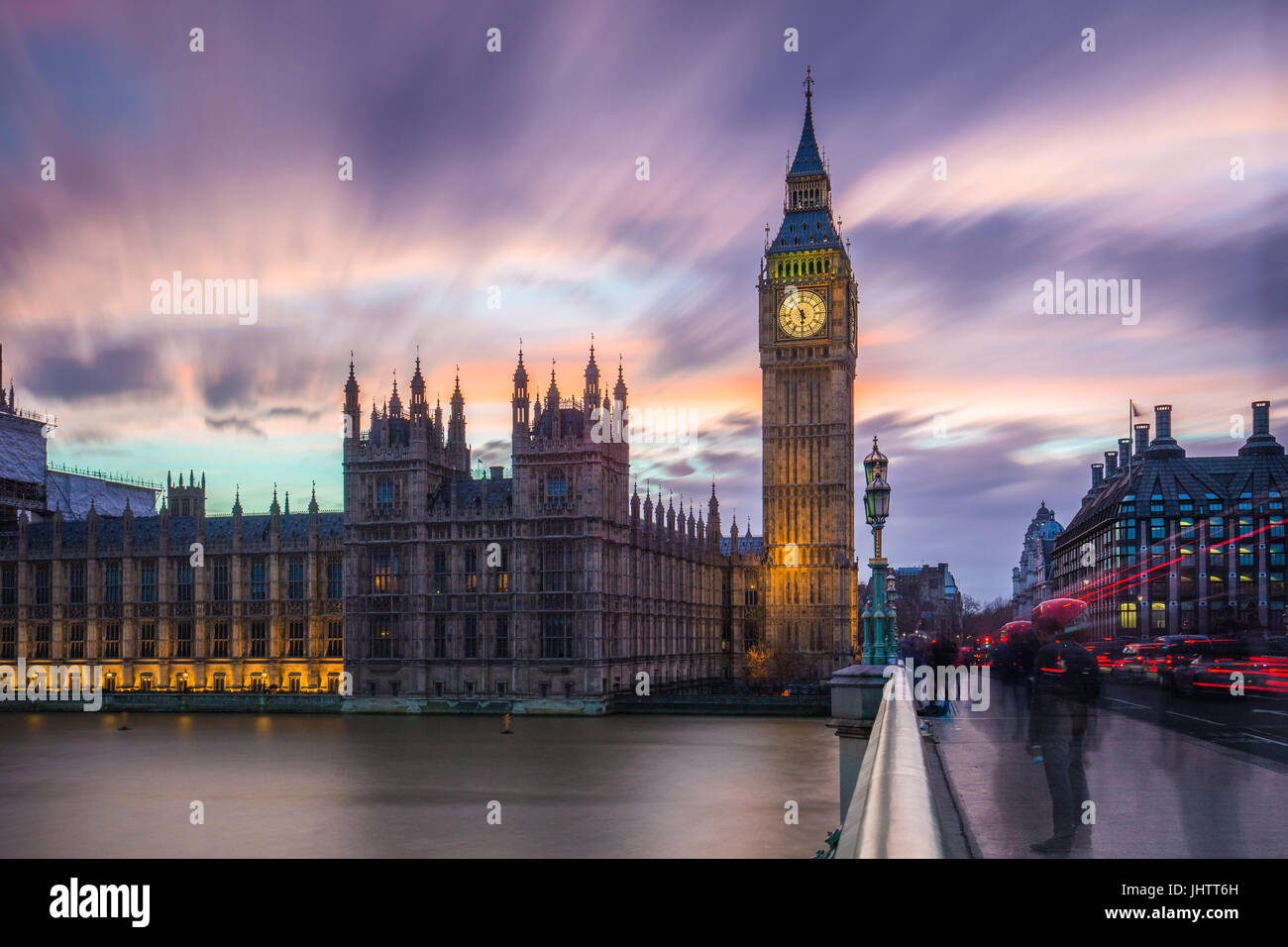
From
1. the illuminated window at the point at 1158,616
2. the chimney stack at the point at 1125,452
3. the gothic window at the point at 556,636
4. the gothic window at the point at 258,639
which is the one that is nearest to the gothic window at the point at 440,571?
the gothic window at the point at 556,636

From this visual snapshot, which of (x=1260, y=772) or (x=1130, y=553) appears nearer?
(x=1260, y=772)

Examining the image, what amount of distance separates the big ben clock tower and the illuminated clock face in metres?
0.09

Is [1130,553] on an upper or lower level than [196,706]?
upper

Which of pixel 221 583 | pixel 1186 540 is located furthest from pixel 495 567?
pixel 1186 540

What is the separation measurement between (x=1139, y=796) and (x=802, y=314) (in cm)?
9865

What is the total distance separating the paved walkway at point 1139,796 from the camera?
9.02 meters

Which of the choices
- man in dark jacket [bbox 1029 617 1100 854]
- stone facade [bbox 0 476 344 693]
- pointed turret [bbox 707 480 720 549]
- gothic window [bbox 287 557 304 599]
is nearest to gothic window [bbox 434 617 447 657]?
stone facade [bbox 0 476 344 693]

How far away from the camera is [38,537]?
308 ft

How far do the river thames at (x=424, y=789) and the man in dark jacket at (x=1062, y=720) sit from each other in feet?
69.2

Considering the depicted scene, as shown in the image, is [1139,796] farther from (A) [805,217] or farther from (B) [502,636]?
(A) [805,217]
